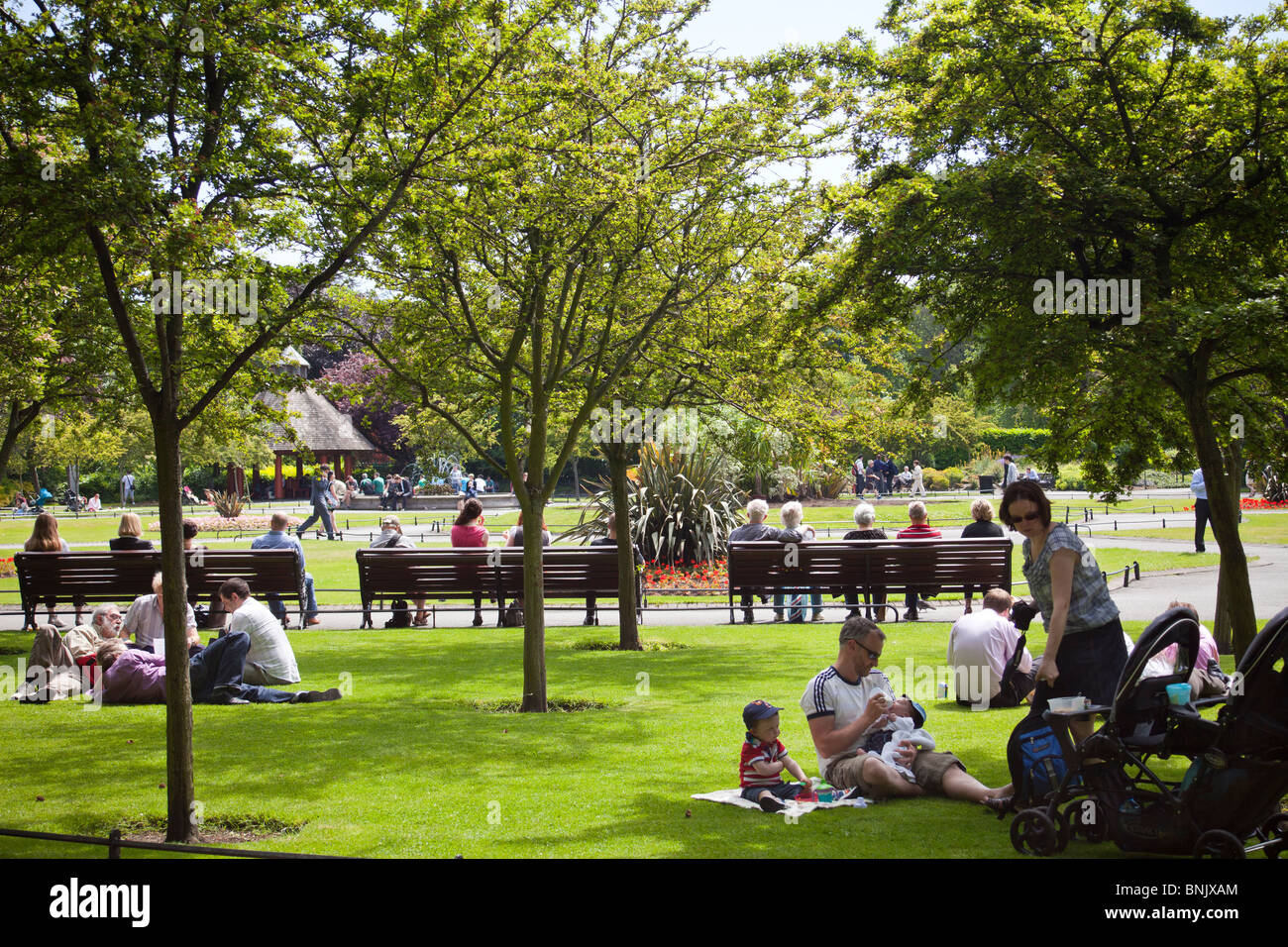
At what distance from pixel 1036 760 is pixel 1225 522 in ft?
7.97

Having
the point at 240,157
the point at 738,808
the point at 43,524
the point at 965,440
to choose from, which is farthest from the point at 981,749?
the point at 965,440

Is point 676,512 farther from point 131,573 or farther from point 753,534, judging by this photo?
point 131,573

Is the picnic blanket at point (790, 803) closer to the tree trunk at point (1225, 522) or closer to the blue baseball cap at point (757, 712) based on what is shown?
the blue baseball cap at point (757, 712)

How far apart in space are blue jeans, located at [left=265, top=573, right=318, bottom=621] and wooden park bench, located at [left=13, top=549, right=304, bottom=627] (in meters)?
0.14

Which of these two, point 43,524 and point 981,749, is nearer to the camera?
point 981,749

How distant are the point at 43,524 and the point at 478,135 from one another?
34.9 ft

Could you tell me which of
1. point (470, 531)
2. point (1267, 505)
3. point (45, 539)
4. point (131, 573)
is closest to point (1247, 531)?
point (1267, 505)

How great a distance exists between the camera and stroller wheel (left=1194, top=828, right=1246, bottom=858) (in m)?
4.86

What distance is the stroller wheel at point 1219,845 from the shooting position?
4.86m

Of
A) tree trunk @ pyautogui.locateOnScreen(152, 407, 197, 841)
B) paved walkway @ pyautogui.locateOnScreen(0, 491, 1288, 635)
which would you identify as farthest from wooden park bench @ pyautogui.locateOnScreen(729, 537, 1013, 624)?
tree trunk @ pyautogui.locateOnScreen(152, 407, 197, 841)

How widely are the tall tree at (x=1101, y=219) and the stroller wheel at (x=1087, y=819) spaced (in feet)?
7.20

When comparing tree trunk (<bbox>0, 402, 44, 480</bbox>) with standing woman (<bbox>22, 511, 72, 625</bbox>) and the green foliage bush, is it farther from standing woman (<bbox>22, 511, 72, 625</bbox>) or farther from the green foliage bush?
the green foliage bush
